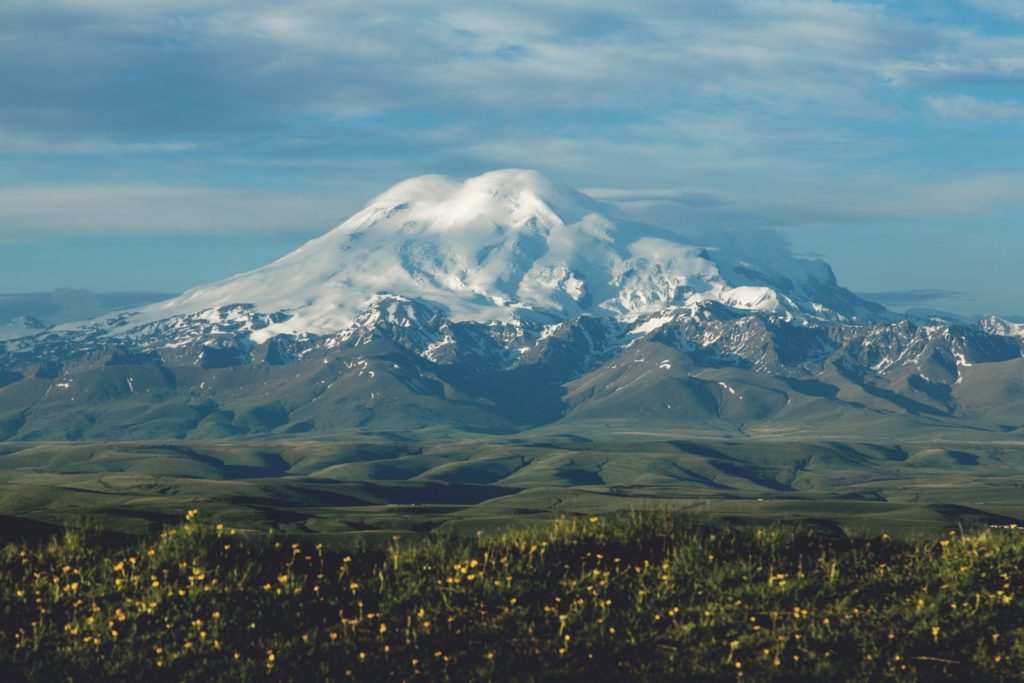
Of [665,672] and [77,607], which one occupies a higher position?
[77,607]

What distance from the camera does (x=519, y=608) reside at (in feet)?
70.2

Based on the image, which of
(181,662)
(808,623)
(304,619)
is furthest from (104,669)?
(808,623)

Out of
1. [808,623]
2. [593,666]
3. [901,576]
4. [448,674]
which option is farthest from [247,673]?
[901,576]

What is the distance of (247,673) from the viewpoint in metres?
19.7

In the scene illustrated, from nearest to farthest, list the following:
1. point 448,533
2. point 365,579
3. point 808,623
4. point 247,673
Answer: point 247,673, point 808,623, point 365,579, point 448,533

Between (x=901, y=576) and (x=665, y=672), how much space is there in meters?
5.32

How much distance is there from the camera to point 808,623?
21.1 m

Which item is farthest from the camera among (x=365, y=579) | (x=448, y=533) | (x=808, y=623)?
(x=448, y=533)

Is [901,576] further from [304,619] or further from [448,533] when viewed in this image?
[304,619]

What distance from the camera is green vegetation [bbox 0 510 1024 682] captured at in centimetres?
2009

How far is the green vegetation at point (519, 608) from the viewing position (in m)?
20.1

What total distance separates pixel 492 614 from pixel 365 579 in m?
2.49

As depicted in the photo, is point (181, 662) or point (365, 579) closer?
point (181, 662)

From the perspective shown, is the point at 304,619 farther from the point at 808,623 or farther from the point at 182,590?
the point at 808,623
